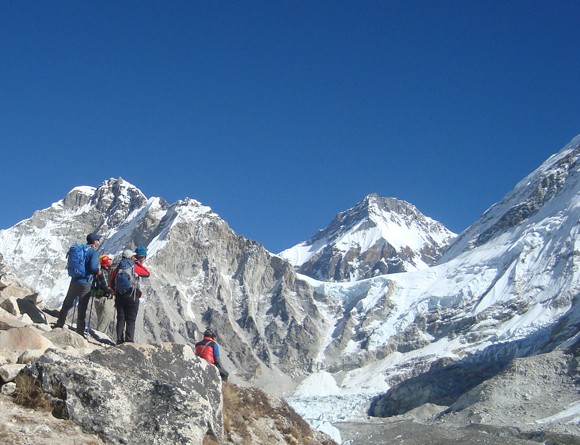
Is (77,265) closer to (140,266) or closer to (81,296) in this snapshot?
(81,296)

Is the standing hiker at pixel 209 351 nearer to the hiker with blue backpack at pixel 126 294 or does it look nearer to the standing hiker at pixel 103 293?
the hiker with blue backpack at pixel 126 294

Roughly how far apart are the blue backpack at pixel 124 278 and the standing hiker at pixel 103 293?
29.5 inches

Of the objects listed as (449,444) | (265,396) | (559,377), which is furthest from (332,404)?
(265,396)

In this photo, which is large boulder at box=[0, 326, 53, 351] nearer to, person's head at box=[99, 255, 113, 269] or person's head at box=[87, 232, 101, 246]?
person's head at box=[87, 232, 101, 246]

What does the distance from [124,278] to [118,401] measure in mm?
5199

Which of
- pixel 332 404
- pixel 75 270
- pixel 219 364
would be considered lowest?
pixel 219 364

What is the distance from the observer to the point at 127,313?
16.1 metres

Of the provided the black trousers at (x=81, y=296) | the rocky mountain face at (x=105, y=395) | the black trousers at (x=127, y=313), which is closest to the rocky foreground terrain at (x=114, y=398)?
the rocky mountain face at (x=105, y=395)

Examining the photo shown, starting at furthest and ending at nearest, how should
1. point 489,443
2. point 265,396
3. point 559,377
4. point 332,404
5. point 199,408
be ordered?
point 332,404
point 559,377
point 489,443
point 265,396
point 199,408

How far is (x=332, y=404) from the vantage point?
18750cm

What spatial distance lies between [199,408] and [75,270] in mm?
6541

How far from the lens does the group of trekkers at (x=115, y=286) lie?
16.0m

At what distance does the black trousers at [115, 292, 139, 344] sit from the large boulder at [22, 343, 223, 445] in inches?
147

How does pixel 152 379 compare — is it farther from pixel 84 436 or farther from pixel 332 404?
pixel 332 404
